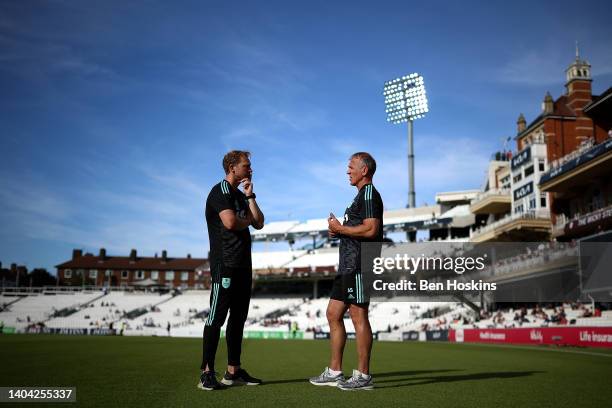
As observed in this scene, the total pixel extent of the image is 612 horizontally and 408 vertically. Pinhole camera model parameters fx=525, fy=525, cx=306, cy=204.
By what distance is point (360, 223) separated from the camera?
5852 millimetres

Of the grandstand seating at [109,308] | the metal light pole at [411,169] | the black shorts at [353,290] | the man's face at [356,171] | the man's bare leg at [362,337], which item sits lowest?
the grandstand seating at [109,308]

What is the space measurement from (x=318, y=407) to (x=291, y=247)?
2881 inches

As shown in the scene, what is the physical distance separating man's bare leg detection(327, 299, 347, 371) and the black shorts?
0.11m

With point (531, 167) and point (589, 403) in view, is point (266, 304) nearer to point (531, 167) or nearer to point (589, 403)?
point (531, 167)

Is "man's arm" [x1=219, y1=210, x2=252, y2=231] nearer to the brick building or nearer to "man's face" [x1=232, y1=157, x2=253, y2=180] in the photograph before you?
"man's face" [x1=232, y1=157, x2=253, y2=180]

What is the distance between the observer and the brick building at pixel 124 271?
102250 mm

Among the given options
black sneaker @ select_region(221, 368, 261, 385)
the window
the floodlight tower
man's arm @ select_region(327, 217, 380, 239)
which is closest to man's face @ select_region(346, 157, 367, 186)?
man's arm @ select_region(327, 217, 380, 239)

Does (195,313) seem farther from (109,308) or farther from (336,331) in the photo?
(336,331)

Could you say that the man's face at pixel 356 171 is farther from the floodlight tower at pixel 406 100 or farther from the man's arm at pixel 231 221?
the floodlight tower at pixel 406 100

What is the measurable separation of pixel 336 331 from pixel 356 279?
64 centimetres

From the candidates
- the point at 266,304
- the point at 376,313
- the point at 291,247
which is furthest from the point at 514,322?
the point at 291,247

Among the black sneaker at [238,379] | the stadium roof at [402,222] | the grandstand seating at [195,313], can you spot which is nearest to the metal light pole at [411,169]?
the stadium roof at [402,222]

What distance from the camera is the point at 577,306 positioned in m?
29.2

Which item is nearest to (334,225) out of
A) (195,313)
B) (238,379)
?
(238,379)
